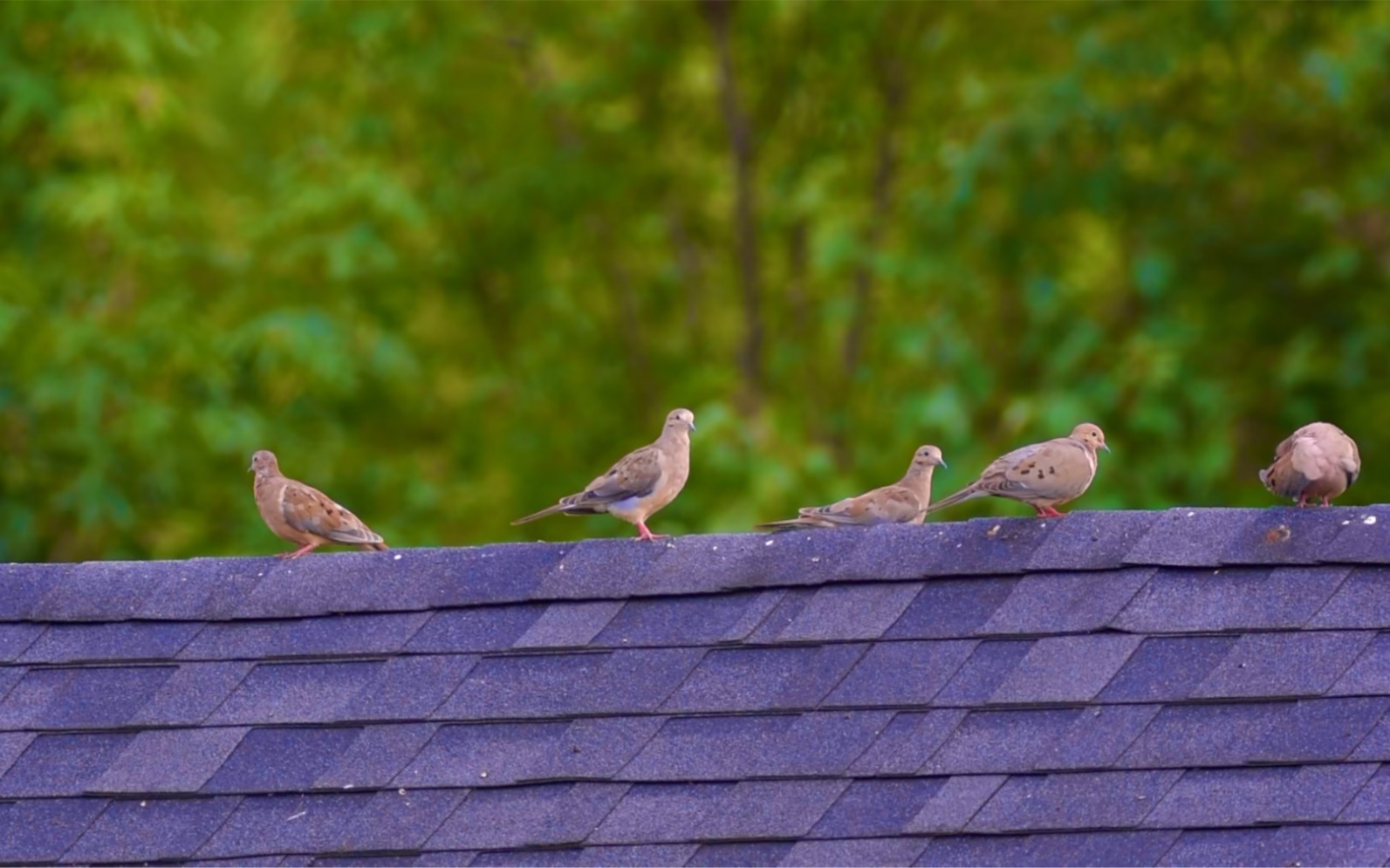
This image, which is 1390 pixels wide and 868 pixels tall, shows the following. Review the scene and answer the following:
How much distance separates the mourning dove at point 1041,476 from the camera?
5.99 m

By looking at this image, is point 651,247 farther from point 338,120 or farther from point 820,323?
point 338,120

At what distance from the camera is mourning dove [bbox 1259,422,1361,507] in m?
5.48

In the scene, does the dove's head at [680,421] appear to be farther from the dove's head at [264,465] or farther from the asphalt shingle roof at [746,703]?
the asphalt shingle roof at [746,703]

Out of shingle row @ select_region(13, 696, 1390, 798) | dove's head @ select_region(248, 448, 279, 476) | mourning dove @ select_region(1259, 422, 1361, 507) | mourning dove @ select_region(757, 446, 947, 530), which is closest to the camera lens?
shingle row @ select_region(13, 696, 1390, 798)

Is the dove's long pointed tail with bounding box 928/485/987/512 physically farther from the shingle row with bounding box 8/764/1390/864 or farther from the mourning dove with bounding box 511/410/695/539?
the shingle row with bounding box 8/764/1390/864

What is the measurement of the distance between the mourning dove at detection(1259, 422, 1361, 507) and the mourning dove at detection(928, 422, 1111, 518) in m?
0.65

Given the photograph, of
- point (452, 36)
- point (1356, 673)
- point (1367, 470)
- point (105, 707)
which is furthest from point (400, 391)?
point (1356, 673)

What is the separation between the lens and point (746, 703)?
15.7ft

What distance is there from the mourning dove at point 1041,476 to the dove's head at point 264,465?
10.3 ft

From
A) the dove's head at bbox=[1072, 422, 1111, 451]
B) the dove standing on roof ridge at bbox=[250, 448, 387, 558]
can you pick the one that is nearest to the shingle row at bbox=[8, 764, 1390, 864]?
the dove standing on roof ridge at bbox=[250, 448, 387, 558]

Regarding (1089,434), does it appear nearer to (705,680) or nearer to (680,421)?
(680,421)

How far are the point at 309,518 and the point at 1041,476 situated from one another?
264cm

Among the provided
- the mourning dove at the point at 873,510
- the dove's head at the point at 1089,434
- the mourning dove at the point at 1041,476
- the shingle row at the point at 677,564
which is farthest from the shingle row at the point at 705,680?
the mourning dove at the point at 873,510

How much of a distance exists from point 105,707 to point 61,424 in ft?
36.7
